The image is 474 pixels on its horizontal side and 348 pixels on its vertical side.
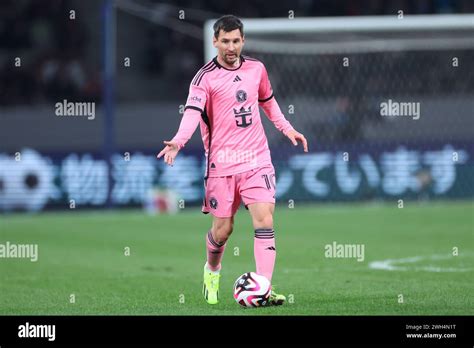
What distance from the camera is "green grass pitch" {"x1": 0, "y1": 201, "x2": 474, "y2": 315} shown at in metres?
9.53

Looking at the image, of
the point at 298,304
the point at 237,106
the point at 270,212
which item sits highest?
the point at 237,106

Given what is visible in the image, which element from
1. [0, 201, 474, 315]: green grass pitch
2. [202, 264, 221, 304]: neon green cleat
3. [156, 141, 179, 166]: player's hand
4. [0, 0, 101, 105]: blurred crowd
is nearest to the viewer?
[156, 141, 179, 166]: player's hand

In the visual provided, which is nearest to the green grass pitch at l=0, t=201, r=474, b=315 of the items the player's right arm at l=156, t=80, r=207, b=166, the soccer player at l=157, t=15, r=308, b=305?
the soccer player at l=157, t=15, r=308, b=305

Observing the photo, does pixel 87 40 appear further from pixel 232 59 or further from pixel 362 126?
pixel 232 59

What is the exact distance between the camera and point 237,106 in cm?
938

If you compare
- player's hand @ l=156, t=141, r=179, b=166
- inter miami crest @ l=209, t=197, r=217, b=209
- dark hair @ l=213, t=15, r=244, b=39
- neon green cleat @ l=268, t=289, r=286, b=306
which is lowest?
neon green cleat @ l=268, t=289, r=286, b=306

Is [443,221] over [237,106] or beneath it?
beneath

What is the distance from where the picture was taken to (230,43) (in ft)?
30.1

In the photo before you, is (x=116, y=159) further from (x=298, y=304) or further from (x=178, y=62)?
(x=298, y=304)

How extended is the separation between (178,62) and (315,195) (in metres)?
7.59

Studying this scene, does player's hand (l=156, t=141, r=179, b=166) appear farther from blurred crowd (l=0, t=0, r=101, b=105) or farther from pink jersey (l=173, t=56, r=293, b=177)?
blurred crowd (l=0, t=0, r=101, b=105)
